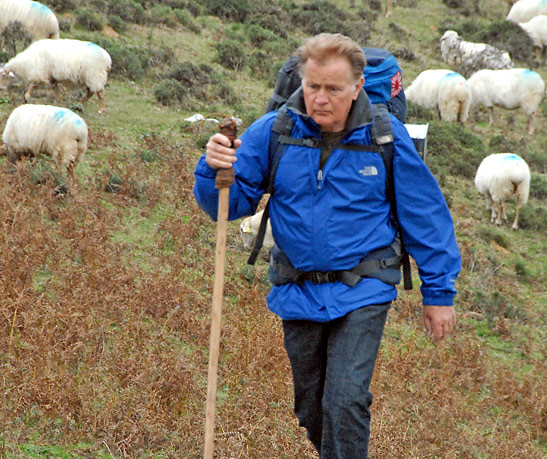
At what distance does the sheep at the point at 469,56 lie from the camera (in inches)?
893

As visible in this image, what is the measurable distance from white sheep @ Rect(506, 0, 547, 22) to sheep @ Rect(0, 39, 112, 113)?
Result: 22.7m

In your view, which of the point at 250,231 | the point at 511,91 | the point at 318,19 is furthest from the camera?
the point at 318,19

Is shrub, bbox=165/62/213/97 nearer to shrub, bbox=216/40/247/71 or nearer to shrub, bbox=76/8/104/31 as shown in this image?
shrub, bbox=216/40/247/71

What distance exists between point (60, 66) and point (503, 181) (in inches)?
294

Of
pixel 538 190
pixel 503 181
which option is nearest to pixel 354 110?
pixel 503 181

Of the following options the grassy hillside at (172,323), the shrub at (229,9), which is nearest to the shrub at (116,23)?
the grassy hillside at (172,323)

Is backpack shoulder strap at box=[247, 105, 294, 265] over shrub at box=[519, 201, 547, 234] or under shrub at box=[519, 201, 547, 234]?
over

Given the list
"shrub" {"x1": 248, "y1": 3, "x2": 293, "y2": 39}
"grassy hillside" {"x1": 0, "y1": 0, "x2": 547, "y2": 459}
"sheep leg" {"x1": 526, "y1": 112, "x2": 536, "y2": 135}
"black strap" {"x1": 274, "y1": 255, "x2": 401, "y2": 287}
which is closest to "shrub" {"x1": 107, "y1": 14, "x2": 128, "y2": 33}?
"grassy hillside" {"x1": 0, "y1": 0, "x2": 547, "y2": 459}

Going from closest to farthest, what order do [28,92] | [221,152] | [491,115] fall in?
[221,152] < [28,92] < [491,115]

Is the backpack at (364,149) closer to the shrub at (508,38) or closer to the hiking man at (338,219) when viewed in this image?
the hiking man at (338,219)

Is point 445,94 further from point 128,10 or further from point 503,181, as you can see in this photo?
point 128,10

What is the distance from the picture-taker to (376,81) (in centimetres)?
335

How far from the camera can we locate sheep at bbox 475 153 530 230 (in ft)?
40.4

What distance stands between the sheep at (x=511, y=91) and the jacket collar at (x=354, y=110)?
17.5 metres
